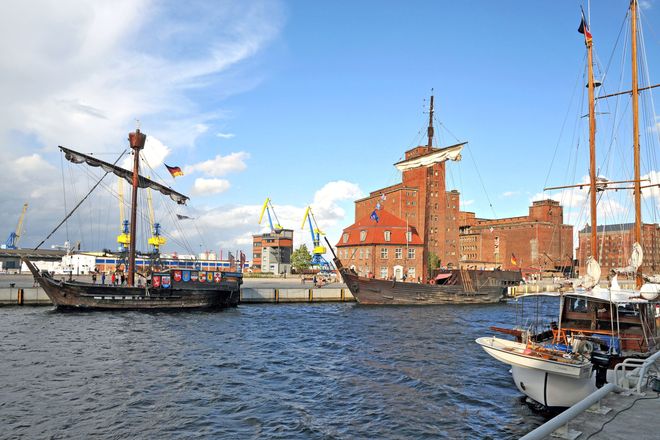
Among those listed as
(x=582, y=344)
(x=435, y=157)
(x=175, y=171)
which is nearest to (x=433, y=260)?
(x=435, y=157)

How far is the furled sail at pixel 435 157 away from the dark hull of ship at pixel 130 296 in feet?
97.4

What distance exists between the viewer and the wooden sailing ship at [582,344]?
13.6 metres

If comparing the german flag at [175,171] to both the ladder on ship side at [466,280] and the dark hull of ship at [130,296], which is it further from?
the ladder on ship side at [466,280]

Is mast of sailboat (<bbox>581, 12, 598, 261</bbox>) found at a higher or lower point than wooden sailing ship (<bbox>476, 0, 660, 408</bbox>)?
higher

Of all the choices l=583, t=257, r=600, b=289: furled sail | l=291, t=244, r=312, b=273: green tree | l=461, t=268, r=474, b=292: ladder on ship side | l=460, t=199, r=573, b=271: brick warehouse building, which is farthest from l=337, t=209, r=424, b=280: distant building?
l=460, t=199, r=573, b=271: brick warehouse building

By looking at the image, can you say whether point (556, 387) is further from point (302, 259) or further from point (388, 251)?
point (302, 259)

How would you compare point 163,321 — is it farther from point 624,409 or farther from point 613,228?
point 613,228

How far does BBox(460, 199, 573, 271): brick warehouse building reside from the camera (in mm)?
126938

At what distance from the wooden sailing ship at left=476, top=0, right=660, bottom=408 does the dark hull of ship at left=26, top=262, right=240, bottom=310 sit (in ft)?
104

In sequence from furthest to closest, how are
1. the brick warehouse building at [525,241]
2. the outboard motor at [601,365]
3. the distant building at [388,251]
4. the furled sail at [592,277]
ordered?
the brick warehouse building at [525,241], the distant building at [388,251], the furled sail at [592,277], the outboard motor at [601,365]

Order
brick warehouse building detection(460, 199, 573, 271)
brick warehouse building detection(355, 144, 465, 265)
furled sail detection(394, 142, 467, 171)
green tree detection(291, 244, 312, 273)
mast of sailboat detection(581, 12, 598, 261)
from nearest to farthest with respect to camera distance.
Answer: mast of sailboat detection(581, 12, 598, 261), furled sail detection(394, 142, 467, 171), brick warehouse building detection(355, 144, 465, 265), green tree detection(291, 244, 312, 273), brick warehouse building detection(460, 199, 573, 271)

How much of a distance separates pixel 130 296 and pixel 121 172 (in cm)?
1386

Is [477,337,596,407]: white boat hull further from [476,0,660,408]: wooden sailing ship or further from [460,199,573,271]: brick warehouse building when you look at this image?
[460,199,573,271]: brick warehouse building

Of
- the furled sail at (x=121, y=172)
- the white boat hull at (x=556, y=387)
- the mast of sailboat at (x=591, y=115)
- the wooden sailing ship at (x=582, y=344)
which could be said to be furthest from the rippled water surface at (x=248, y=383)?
the furled sail at (x=121, y=172)
